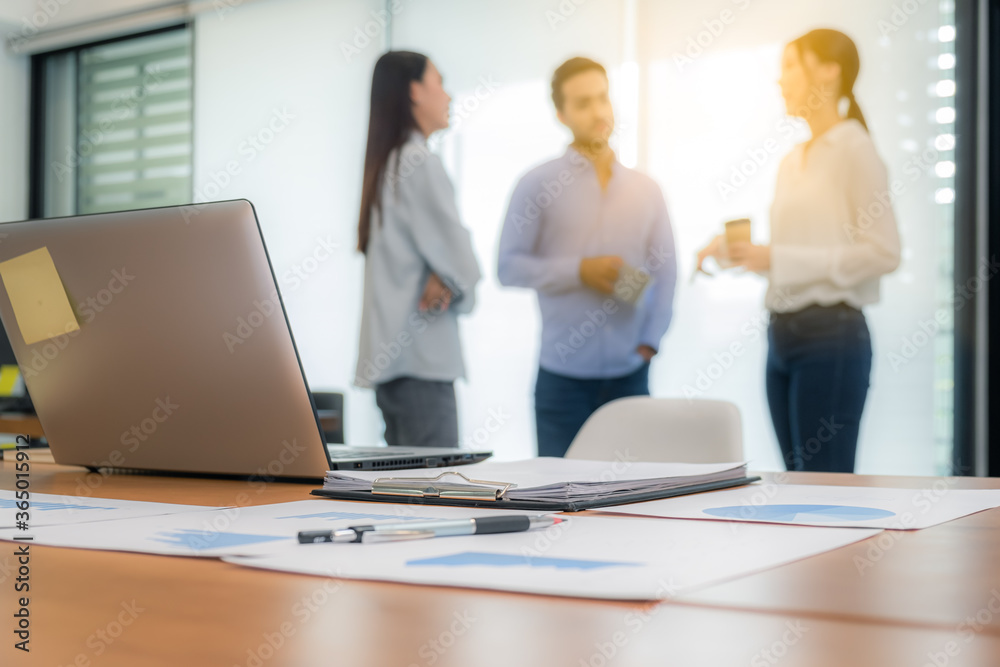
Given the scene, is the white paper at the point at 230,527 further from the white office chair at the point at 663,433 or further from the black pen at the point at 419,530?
the white office chair at the point at 663,433

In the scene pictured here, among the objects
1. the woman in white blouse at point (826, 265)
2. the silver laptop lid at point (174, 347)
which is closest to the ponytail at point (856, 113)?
the woman in white blouse at point (826, 265)

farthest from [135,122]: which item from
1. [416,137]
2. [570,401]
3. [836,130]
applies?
[836,130]

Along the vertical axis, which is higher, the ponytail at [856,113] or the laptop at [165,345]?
the ponytail at [856,113]

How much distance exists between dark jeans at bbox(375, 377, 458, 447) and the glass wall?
0.80 meters

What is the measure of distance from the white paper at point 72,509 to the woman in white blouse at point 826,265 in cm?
229

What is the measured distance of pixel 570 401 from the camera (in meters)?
3.13

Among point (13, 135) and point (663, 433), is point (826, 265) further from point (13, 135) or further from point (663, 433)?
point (13, 135)

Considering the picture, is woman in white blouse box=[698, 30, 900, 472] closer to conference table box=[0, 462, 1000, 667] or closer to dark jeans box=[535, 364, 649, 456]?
dark jeans box=[535, 364, 649, 456]

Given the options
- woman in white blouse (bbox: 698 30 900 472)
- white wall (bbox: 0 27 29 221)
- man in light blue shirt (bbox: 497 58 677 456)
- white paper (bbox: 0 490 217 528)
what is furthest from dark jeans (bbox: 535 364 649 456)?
white wall (bbox: 0 27 29 221)

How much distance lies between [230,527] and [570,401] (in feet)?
8.20

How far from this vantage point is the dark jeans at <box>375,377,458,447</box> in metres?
2.57

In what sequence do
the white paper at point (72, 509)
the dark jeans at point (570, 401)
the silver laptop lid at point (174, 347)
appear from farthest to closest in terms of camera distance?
the dark jeans at point (570, 401) < the silver laptop lid at point (174, 347) < the white paper at point (72, 509)

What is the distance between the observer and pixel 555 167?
3230mm

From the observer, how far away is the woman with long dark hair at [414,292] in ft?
8.61
